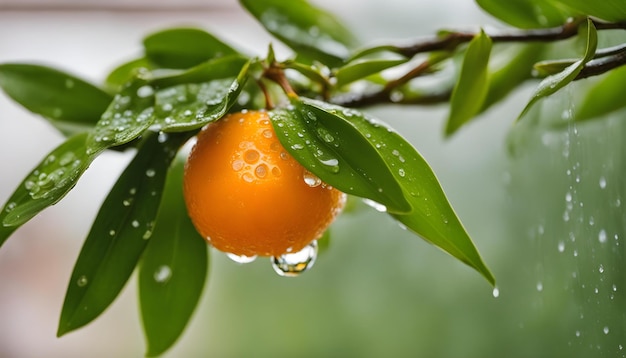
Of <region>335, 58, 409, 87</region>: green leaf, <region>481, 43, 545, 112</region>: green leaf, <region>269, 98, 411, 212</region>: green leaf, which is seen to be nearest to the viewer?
<region>269, 98, 411, 212</region>: green leaf

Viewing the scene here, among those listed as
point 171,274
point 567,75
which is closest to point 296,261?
point 171,274

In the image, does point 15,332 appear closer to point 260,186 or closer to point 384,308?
point 384,308

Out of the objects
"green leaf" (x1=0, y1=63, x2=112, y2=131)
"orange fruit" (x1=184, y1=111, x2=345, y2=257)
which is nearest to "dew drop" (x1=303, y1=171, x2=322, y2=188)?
"orange fruit" (x1=184, y1=111, x2=345, y2=257)

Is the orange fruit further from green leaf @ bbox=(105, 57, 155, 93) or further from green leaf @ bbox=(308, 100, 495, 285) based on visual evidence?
green leaf @ bbox=(105, 57, 155, 93)

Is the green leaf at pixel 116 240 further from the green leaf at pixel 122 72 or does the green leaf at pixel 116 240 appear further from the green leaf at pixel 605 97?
the green leaf at pixel 605 97

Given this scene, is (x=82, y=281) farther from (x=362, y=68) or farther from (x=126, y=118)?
(x=362, y=68)
